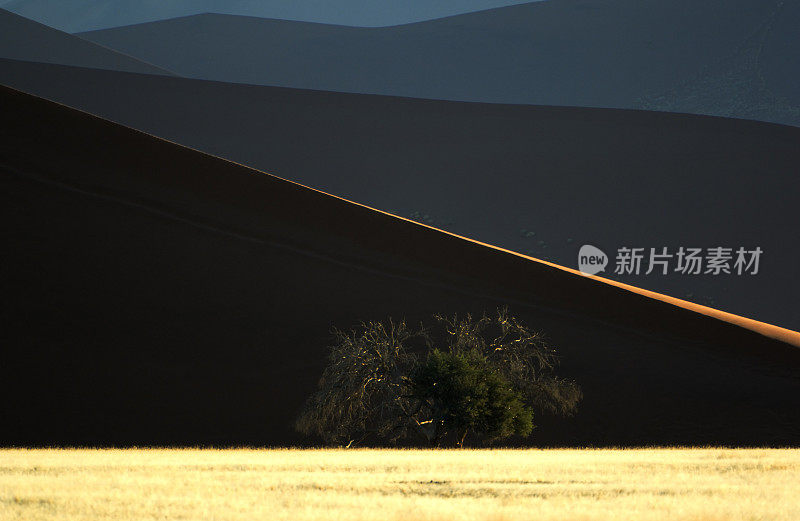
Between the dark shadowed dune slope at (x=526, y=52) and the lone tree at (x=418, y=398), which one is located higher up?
the dark shadowed dune slope at (x=526, y=52)

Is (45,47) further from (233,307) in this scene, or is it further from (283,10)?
(283,10)

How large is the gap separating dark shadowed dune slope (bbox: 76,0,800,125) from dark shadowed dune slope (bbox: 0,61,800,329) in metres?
41.4

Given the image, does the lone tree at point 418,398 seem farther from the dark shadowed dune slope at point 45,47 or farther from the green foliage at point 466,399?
the dark shadowed dune slope at point 45,47

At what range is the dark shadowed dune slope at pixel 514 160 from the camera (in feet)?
154

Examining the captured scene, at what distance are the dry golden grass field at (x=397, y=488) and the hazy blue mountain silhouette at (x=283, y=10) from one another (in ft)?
429

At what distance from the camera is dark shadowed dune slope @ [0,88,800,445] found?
65.1ft

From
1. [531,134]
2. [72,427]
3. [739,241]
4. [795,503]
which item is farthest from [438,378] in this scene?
[531,134]

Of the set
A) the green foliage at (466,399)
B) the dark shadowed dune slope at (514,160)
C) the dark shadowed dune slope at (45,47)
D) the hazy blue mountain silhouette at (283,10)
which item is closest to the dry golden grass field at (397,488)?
the green foliage at (466,399)

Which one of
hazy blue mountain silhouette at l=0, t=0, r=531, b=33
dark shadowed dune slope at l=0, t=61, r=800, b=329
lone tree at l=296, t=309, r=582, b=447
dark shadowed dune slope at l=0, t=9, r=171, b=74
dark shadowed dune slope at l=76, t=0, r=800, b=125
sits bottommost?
lone tree at l=296, t=309, r=582, b=447

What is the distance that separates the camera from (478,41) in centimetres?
10425

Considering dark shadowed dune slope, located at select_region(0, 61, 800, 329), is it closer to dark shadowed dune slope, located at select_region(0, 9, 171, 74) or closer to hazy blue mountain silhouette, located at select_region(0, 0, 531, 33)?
dark shadowed dune slope, located at select_region(0, 9, 171, 74)

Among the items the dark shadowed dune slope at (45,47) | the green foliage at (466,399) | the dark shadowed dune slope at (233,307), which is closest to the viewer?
the green foliage at (466,399)

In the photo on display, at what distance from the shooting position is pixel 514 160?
170 ft

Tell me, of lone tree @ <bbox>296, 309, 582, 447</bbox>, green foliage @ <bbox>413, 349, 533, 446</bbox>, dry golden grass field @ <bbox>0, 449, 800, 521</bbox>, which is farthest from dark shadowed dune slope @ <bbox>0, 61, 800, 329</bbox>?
dry golden grass field @ <bbox>0, 449, 800, 521</bbox>
